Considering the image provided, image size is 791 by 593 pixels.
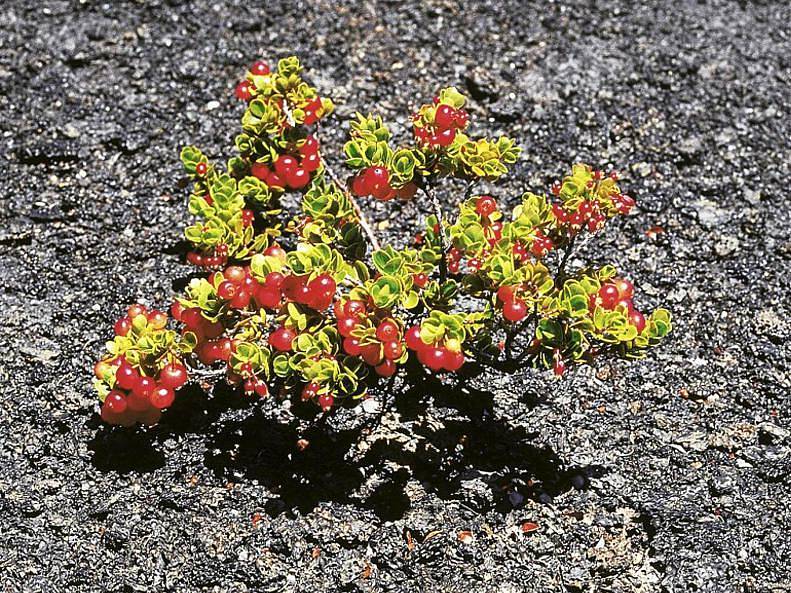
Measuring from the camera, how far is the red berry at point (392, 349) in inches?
51.0

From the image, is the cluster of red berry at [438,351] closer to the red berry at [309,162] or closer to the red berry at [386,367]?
the red berry at [386,367]

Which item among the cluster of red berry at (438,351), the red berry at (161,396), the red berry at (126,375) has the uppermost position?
the cluster of red berry at (438,351)

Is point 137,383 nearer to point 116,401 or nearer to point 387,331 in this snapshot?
point 116,401

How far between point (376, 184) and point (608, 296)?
36 cm

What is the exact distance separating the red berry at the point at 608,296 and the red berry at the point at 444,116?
32 centimetres

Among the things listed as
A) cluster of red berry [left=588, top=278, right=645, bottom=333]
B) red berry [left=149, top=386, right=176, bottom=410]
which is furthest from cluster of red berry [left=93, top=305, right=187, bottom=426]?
cluster of red berry [left=588, top=278, right=645, bottom=333]

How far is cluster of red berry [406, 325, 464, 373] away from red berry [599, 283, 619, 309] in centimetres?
21

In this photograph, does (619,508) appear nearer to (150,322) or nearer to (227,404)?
(227,404)

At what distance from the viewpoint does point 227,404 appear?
1.65 metres

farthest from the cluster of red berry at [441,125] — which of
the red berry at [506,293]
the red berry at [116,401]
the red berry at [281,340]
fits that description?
the red berry at [116,401]

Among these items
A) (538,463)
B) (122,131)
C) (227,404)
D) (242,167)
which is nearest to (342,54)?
(122,131)

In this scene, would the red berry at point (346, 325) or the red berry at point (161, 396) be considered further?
the red berry at point (161, 396)

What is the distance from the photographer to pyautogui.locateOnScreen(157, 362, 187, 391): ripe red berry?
4.55ft

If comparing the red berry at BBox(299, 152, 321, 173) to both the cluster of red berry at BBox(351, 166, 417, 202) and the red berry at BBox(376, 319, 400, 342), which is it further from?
the red berry at BBox(376, 319, 400, 342)
